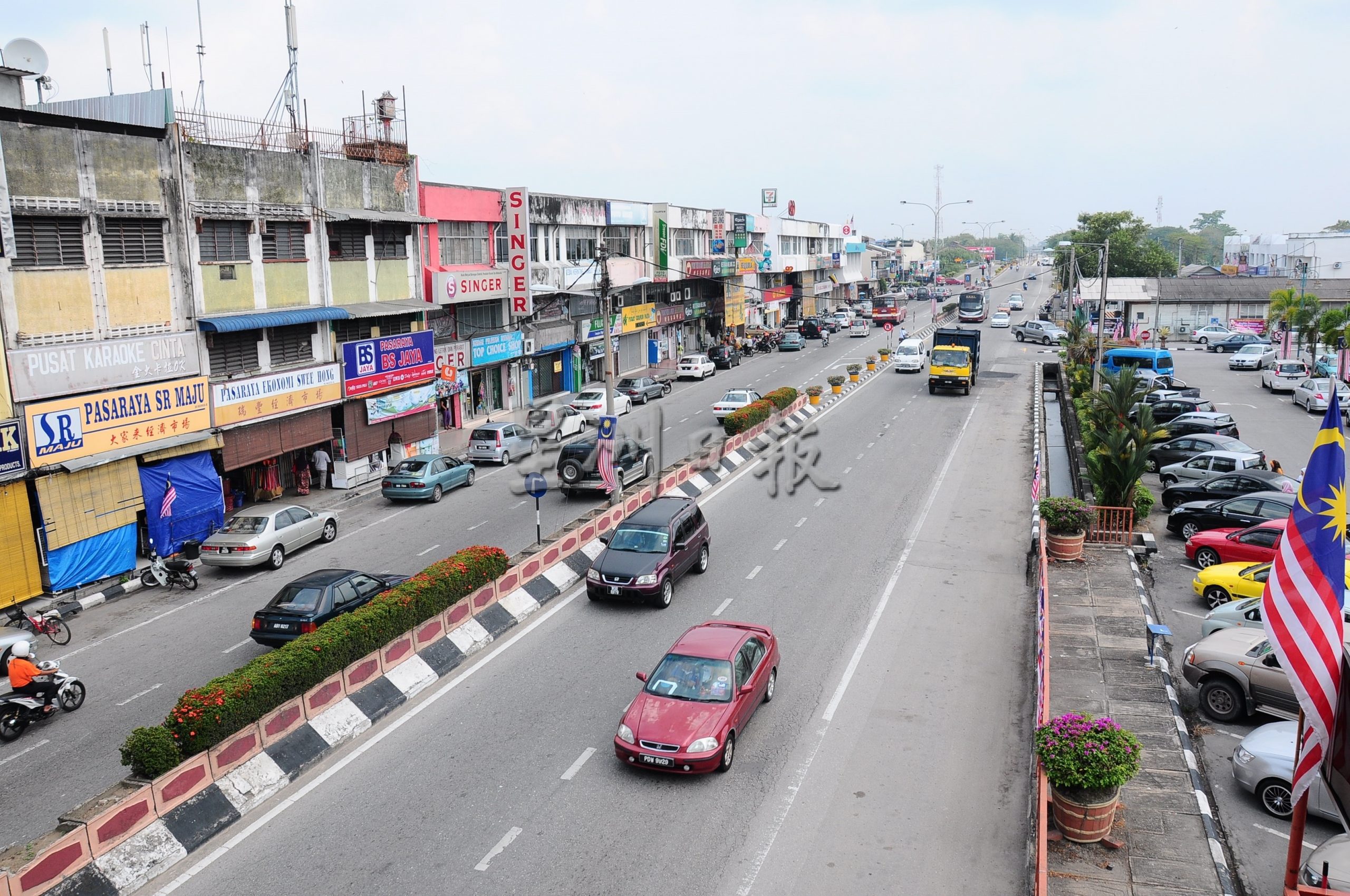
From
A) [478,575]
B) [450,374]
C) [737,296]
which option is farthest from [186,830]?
[737,296]

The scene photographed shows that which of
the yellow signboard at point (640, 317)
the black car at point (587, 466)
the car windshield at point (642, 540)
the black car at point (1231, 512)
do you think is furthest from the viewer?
the yellow signboard at point (640, 317)

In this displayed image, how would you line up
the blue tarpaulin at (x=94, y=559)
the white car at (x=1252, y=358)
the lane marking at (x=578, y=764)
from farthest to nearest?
the white car at (x=1252, y=358), the blue tarpaulin at (x=94, y=559), the lane marking at (x=578, y=764)

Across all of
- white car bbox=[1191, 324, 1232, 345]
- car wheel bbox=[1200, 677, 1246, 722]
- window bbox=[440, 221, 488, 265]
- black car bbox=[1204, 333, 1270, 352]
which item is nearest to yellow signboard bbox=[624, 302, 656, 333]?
window bbox=[440, 221, 488, 265]

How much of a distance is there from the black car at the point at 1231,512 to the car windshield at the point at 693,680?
15.2 metres

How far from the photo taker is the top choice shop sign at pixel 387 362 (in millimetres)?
31438

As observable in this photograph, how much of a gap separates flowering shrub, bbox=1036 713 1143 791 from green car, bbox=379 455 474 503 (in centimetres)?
2119

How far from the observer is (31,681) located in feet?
48.8

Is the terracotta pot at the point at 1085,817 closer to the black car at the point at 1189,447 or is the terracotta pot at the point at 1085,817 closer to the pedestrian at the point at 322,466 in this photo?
the black car at the point at 1189,447

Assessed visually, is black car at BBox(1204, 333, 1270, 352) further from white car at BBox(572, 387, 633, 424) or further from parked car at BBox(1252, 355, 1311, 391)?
white car at BBox(572, 387, 633, 424)

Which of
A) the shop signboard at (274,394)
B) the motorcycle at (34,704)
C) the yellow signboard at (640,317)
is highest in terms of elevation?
the yellow signboard at (640,317)

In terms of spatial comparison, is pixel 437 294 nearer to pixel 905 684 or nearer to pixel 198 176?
pixel 198 176

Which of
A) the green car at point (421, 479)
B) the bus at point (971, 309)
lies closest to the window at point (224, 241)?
the green car at point (421, 479)

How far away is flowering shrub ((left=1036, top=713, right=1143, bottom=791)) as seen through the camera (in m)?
10.8

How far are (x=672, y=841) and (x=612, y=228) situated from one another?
154ft
